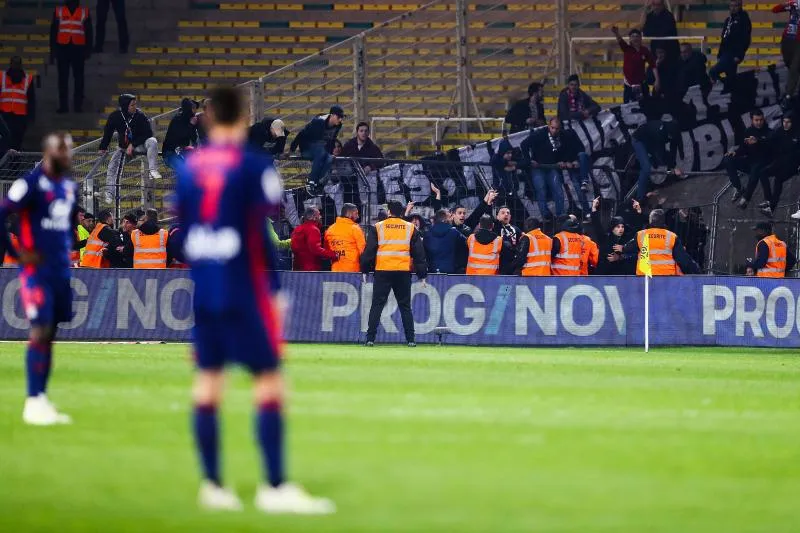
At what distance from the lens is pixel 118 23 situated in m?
33.0

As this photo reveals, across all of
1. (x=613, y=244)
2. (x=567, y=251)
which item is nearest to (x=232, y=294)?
(x=567, y=251)

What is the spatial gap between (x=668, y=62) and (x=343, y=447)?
20844 millimetres

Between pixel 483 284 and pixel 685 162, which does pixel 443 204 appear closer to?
pixel 483 284

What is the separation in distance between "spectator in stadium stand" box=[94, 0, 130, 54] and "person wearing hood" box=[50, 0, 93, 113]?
114 centimetres

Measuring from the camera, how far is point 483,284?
75.6ft

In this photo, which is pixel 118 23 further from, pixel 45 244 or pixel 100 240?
pixel 45 244

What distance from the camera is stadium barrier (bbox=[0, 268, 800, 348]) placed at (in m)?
22.7

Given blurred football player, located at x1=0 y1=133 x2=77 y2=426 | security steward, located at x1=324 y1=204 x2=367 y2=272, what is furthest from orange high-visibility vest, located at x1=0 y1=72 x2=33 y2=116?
blurred football player, located at x1=0 y1=133 x2=77 y2=426

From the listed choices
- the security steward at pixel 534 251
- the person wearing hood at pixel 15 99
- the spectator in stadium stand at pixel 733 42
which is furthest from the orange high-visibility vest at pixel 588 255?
the person wearing hood at pixel 15 99

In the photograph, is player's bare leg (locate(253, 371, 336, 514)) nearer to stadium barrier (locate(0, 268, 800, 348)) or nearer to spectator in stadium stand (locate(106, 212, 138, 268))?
stadium barrier (locate(0, 268, 800, 348))

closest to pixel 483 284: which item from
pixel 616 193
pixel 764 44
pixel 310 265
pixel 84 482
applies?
pixel 310 265

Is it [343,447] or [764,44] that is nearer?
[343,447]

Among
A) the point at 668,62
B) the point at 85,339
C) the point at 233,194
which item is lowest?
the point at 85,339

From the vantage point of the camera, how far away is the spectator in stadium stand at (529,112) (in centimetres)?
2822
